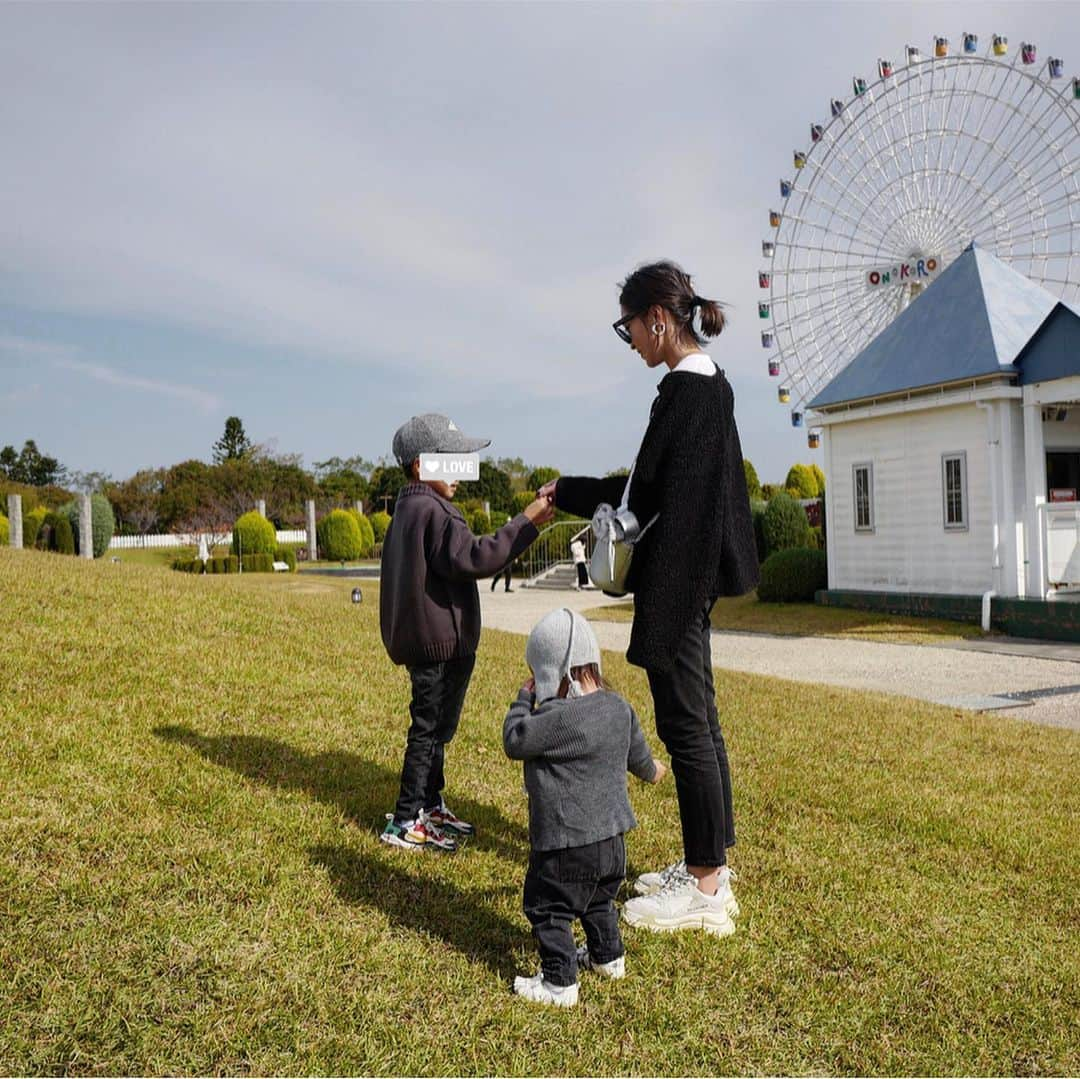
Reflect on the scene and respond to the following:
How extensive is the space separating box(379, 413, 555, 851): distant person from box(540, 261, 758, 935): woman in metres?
0.59

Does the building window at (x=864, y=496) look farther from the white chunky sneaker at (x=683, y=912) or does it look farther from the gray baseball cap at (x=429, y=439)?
the white chunky sneaker at (x=683, y=912)

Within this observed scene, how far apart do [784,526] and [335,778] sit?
19.3 metres

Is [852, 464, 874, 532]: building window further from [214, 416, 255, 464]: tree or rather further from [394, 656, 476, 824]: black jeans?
[214, 416, 255, 464]: tree

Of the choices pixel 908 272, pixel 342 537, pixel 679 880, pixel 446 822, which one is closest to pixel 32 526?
pixel 342 537

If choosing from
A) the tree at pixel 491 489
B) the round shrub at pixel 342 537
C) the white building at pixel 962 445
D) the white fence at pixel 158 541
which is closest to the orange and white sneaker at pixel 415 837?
the white building at pixel 962 445

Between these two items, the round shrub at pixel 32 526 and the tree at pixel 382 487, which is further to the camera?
the tree at pixel 382 487

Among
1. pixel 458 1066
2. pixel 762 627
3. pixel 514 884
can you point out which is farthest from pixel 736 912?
pixel 762 627

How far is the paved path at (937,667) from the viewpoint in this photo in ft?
30.7

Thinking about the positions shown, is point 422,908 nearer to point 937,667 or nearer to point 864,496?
point 937,667

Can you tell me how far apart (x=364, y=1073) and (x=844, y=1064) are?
1.27m

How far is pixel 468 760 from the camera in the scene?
5465 mm

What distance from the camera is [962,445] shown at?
16500 millimetres

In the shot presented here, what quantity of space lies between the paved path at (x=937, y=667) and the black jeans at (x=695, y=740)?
19.4ft

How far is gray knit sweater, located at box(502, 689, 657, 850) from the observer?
286cm
